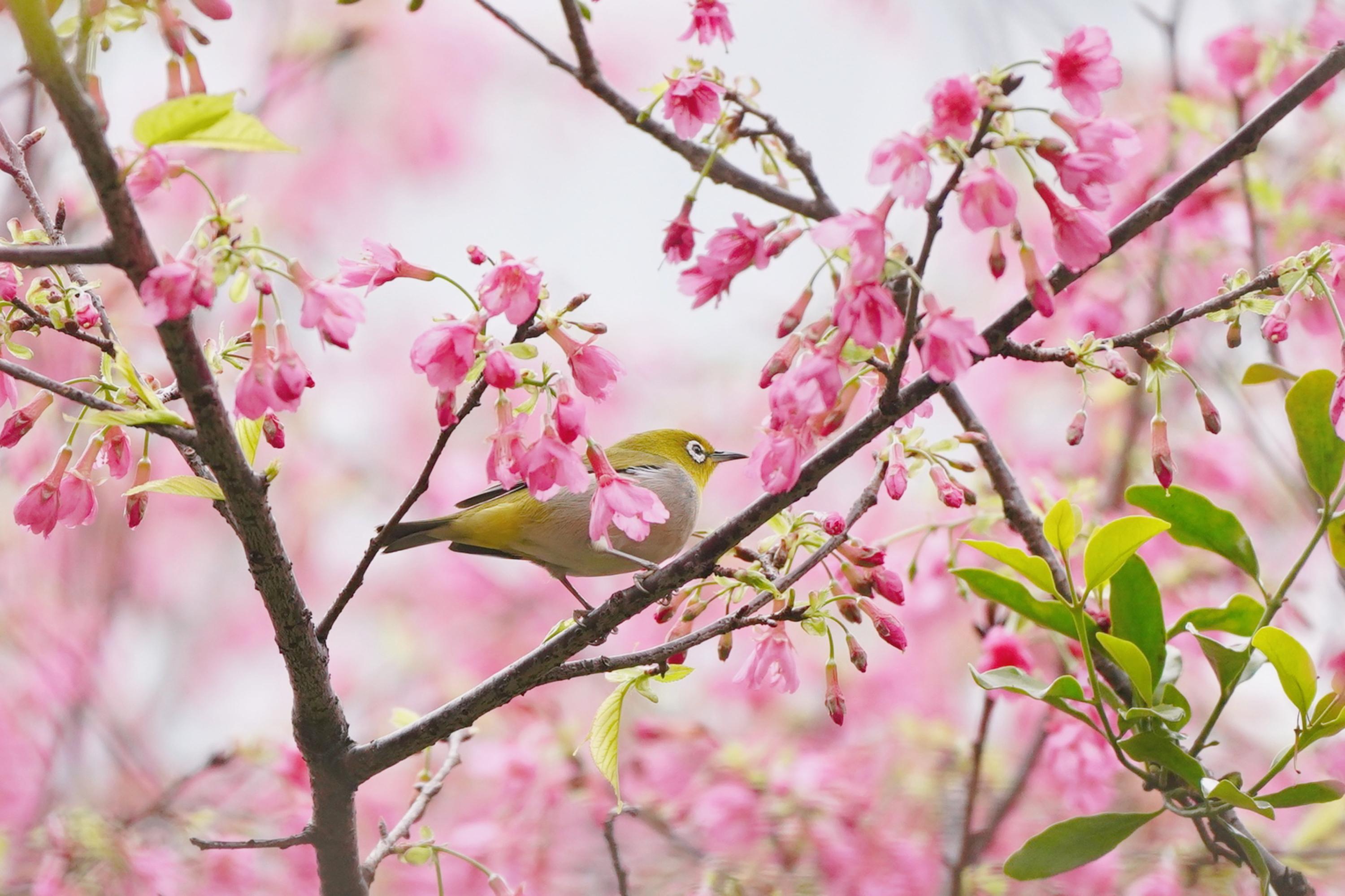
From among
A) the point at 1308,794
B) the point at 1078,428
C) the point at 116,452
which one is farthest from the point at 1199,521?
the point at 116,452

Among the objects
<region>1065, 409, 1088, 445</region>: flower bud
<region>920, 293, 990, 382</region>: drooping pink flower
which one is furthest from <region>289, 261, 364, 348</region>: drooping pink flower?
<region>1065, 409, 1088, 445</region>: flower bud

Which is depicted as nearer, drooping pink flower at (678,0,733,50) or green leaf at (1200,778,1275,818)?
green leaf at (1200,778,1275,818)

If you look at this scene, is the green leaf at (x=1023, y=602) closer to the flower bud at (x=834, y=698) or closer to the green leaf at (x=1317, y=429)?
the flower bud at (x=834, y=698)

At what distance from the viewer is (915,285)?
3.76 ft

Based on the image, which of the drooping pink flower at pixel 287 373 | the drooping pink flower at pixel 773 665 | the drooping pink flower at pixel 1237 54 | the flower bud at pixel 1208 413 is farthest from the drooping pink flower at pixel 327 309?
the drooping pink flower at pixel 1237 54

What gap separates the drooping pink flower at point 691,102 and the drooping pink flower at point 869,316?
515mm

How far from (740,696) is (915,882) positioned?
1.49 meters

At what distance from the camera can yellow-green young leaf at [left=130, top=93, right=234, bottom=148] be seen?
1046 mm

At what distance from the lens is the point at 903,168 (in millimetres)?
1138

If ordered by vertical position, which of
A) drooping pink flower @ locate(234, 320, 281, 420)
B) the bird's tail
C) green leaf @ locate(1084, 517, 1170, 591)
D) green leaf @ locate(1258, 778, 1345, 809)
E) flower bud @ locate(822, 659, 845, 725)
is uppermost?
the bird's tail

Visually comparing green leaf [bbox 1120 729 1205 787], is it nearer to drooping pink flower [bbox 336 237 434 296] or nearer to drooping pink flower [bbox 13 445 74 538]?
drooping pink flower [bbox 336 237 434 296]

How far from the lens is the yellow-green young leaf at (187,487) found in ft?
4.16

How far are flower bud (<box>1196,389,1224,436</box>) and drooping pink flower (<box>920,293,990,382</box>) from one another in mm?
468

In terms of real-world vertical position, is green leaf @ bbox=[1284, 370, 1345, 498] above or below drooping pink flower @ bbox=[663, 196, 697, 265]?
below
